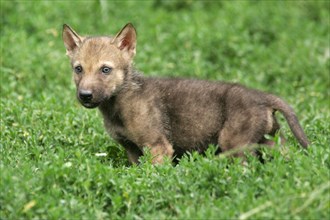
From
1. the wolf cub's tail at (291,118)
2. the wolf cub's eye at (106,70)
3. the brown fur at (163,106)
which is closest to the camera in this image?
the wolf cub's tail at (291,118)

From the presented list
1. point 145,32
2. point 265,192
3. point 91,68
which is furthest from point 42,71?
point 265,192

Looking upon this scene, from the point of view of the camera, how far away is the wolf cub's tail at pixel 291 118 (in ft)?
25.9

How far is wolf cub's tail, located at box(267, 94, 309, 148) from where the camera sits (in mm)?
7886

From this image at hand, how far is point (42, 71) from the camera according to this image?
11930 millimetres

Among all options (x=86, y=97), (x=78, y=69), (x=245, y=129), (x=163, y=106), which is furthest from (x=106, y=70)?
(x=245, y=129)

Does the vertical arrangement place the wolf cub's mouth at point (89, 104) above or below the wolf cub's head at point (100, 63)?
below

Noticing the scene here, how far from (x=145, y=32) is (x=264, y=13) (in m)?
2.35

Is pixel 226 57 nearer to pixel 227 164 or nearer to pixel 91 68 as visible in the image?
pixel 91 68

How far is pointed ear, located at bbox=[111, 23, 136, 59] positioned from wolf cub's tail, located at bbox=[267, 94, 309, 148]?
70.6 inches

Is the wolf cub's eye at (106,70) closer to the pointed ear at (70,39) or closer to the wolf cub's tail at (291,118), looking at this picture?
the pointed ear at (70,39)

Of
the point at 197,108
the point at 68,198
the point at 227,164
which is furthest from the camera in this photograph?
the point at 197,108

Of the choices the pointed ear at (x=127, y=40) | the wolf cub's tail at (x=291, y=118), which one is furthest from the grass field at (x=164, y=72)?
the pointed ear at (x=127, y=40)

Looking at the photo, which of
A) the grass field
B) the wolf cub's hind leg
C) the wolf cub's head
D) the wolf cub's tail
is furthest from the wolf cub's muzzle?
the wolf cub's tail

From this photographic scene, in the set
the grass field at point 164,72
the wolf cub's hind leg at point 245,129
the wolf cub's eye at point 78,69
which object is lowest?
the grass field at point 164,72
